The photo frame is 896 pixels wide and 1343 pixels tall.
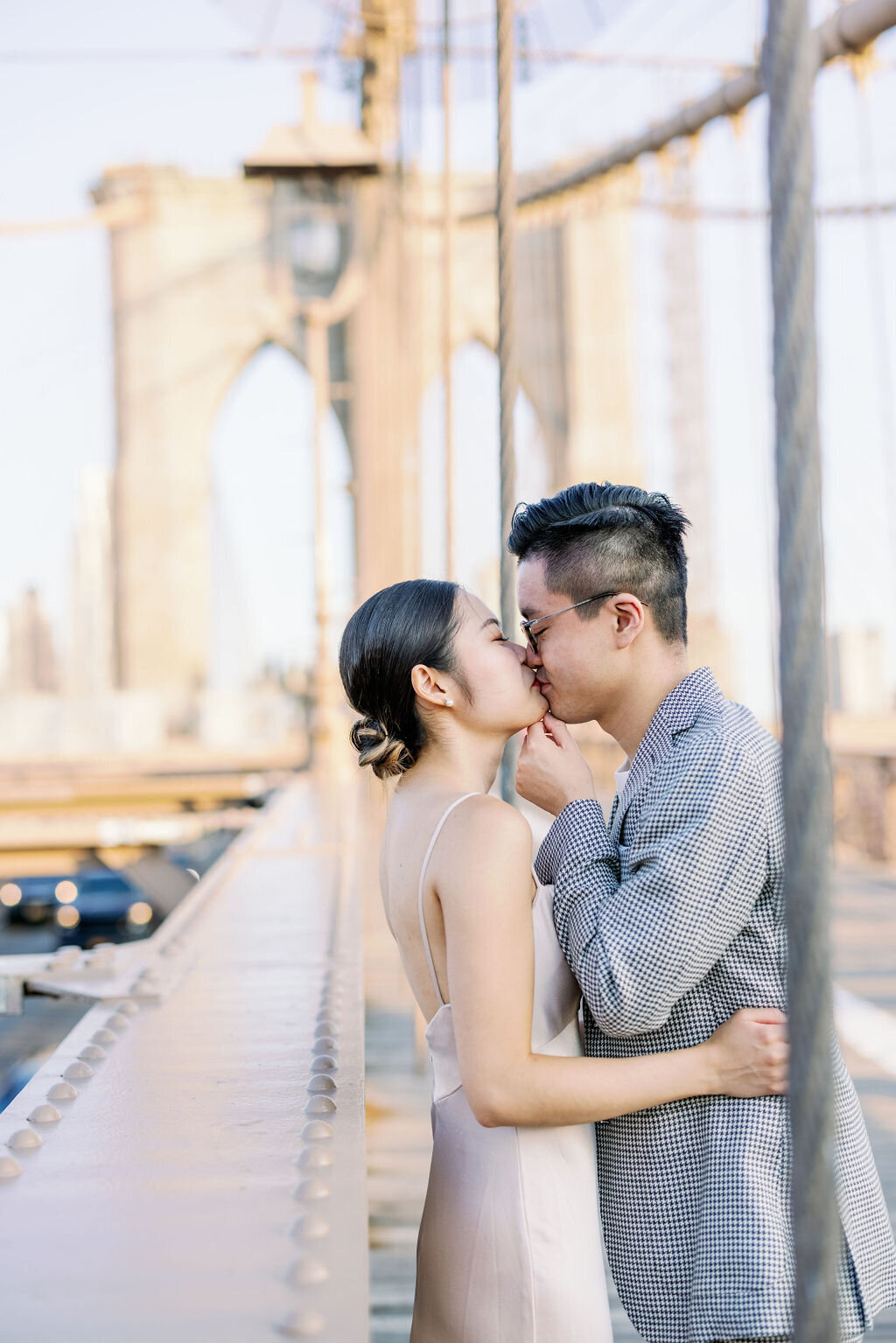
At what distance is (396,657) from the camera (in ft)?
4.58

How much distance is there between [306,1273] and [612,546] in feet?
2.56

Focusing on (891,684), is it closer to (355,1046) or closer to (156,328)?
(156,328)

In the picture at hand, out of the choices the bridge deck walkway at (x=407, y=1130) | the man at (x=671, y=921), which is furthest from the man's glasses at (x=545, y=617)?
the bridge deck walkway at (x=407, y=1130)

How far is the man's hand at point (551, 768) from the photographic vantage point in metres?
1.44

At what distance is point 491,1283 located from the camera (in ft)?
4.12

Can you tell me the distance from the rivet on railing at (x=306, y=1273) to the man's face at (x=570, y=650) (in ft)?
2.01

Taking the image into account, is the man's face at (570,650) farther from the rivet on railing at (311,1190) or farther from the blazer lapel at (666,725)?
the rivet on railing at (311,1190)

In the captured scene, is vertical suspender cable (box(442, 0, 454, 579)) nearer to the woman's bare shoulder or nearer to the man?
the man

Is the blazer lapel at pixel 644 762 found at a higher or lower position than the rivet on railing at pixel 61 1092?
higher

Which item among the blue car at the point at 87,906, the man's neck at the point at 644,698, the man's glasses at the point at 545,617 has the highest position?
the man's glasses at the point at 545,617

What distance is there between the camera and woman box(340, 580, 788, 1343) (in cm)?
117

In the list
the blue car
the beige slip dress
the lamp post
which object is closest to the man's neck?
the beige slip dress

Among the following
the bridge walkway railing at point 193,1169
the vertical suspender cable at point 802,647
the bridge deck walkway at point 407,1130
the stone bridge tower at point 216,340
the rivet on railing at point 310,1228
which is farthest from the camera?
the stone bridge tower at point 216,340

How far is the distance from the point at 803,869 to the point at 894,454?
29.3 feet
